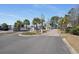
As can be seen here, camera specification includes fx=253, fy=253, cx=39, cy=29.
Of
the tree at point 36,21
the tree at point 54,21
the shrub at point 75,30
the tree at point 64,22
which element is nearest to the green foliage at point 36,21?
the tree at point 36,21

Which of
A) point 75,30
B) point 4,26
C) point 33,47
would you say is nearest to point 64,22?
point 75,30

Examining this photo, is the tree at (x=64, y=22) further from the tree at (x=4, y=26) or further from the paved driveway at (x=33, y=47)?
the tree at (x=4, y=26)

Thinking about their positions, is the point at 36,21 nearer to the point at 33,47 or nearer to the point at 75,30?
the point at 33,47

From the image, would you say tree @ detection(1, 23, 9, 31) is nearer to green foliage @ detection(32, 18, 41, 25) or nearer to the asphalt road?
the asphalt road

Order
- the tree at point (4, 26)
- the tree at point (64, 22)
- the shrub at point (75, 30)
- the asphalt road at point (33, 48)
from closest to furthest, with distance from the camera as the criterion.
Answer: the asphalt road at point (33, 48)
the tree at point (4, 26)
the tree at point (64, 22)
the shrub at point (75, 30)

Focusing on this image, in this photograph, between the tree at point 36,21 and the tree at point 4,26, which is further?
the tree at point 36,21

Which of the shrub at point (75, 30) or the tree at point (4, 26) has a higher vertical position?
the tree at point (4, 26)
